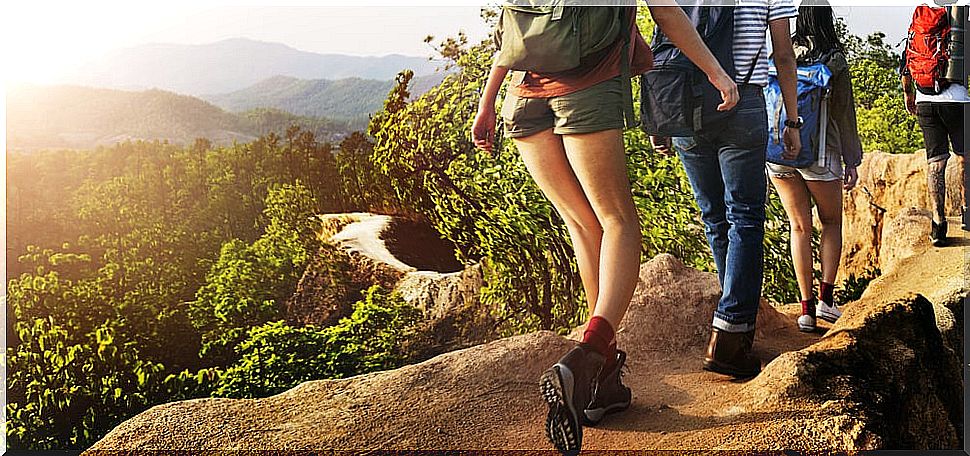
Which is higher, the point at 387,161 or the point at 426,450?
the point at 387,161

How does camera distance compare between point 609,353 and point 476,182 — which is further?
point 476,182

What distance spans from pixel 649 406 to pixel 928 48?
2.81 metres

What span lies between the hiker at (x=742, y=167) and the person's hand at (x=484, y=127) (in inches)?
31.8

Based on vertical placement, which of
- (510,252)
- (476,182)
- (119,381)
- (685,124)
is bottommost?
(119,381)

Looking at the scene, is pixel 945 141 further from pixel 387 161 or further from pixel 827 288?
pixel 387 161

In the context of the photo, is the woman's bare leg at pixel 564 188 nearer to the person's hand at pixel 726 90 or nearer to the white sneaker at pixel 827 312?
the person's hand at pixel 726 90

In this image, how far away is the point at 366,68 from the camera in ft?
16.9

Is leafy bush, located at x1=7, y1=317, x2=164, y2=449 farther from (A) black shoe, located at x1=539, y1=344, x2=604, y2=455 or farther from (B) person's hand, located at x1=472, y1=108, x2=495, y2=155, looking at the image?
(A) black shoe, located at x1=539, y1=344, x2=604, y2=455

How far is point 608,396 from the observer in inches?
143

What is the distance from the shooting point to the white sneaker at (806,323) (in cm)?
476

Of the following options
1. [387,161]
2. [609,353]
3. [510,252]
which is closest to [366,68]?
[387,161]

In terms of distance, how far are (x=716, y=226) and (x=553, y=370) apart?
129cm

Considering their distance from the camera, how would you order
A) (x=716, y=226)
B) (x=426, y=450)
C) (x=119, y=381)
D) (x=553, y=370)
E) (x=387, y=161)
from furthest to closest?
1. (x=387, y=161)
2. (x=119, y=381)
3. (x=716, y=226)
4. (x=426, y=450)
5. (x=553, y=370)

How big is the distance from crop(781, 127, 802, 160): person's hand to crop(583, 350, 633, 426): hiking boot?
49.9 inches
